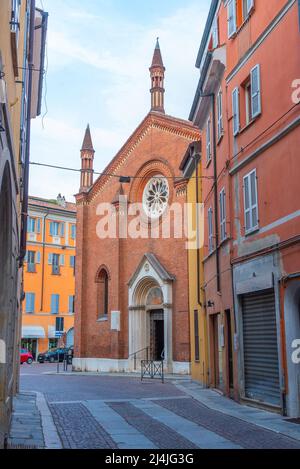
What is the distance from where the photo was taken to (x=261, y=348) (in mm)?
12797

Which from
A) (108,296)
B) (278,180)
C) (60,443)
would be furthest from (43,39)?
(108,296)

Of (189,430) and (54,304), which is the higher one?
(54,304)

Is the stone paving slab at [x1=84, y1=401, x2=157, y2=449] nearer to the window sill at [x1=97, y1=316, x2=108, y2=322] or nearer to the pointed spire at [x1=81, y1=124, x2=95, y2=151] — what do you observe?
the window sill at [x1=97, y1=316, x2=108, y2=322]

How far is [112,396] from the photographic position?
16.6 m

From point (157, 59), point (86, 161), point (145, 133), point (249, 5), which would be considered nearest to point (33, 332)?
point (86, 161)

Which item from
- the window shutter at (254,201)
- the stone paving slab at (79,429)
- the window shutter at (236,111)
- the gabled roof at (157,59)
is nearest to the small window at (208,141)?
the window shutter at (236,111)

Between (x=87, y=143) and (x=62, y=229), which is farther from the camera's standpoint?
(x=62, y=229)

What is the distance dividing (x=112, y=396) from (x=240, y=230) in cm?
666

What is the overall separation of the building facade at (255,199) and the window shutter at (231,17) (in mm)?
28

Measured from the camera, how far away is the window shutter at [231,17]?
14.9m

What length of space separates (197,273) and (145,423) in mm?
A: 10880

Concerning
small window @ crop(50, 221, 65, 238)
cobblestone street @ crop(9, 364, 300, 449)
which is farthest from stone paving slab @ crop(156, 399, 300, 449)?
small window @ crop(50, 221, 65, 238)

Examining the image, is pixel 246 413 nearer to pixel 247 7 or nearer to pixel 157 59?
pixel 247 7
